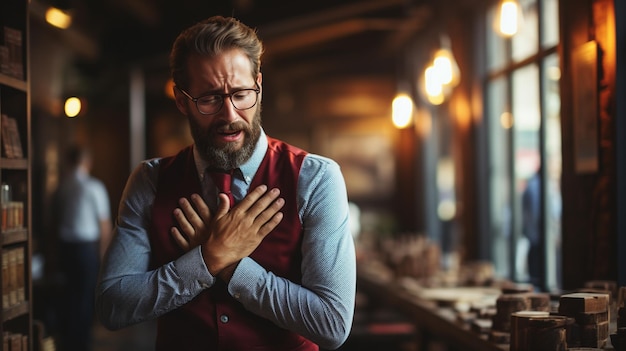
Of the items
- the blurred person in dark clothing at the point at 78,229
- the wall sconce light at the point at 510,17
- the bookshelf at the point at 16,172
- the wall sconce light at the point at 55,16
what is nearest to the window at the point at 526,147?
the wall sconce light at the point at 510,17

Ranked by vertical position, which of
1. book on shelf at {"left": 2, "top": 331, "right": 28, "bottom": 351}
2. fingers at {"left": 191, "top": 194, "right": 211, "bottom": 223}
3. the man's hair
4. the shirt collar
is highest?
the man's hair

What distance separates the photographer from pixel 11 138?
3213 mm

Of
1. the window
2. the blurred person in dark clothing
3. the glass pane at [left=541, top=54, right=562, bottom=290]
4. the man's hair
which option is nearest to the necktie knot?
the man's hair

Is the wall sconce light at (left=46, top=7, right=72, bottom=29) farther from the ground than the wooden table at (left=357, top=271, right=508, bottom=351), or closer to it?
farther from the ground

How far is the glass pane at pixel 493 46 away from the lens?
747 cm

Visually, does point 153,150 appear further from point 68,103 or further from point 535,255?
point 68,103

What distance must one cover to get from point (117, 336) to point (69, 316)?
46.7 inches

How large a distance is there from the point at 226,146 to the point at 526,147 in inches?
195

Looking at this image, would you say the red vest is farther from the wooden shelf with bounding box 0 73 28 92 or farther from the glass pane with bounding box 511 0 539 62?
the glass pane with bounding box 511 0 539 62

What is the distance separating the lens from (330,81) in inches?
526

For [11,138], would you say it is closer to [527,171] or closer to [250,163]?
[250,163]

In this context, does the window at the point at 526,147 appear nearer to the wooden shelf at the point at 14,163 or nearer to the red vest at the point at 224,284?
the wooden shelf at the point at 14,163

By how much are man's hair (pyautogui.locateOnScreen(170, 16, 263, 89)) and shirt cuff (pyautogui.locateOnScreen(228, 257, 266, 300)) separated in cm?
48

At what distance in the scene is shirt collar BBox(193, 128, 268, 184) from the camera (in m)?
2.20
